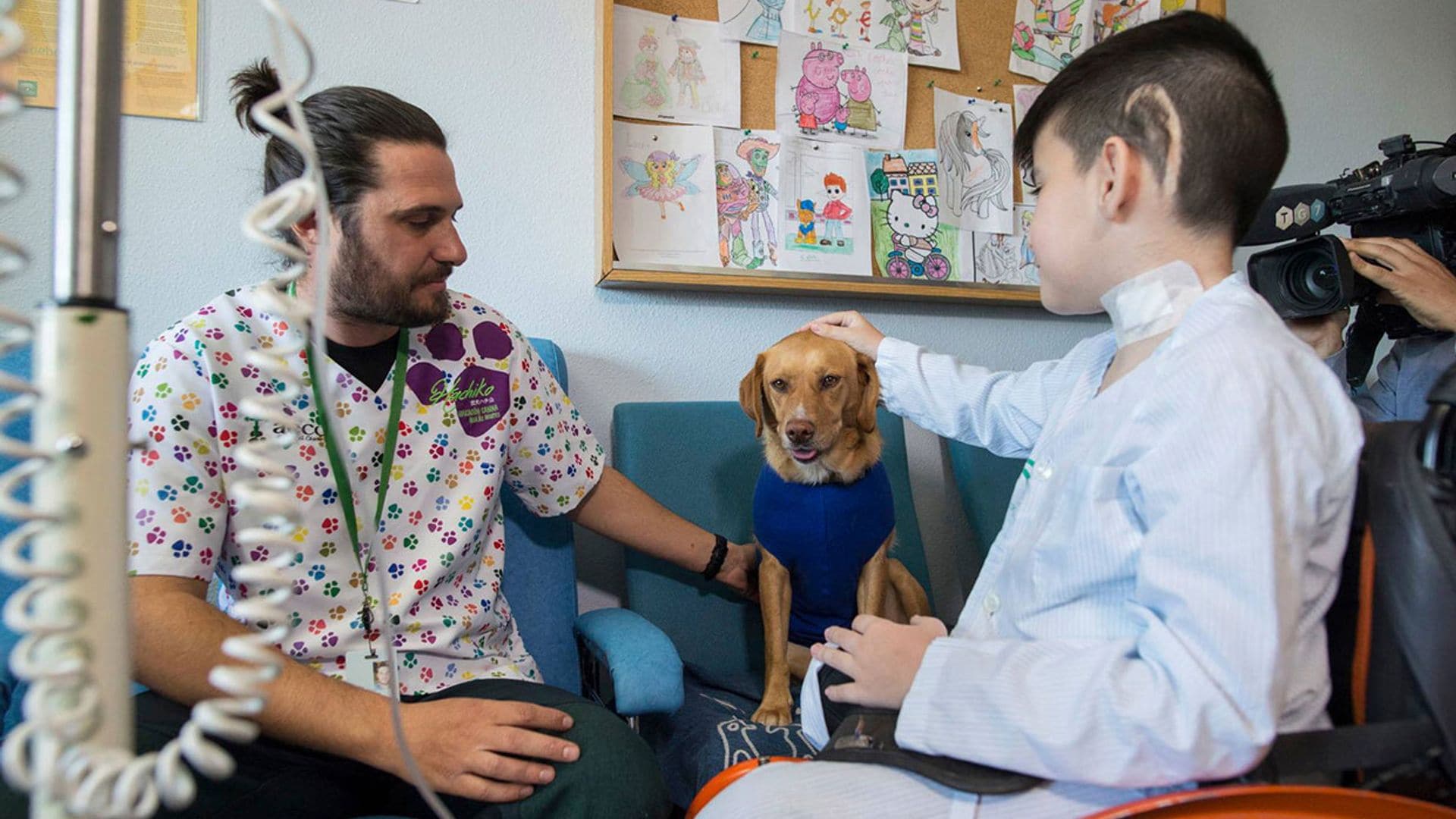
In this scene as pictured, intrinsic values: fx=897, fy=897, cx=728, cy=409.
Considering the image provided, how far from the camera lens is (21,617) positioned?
1.31 ft

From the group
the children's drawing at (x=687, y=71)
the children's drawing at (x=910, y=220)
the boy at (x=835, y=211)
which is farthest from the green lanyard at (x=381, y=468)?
the children's drawing at (x=910, y=220)

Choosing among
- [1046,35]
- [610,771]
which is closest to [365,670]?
[610,771]

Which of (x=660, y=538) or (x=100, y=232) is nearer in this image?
(x=100, y=232)

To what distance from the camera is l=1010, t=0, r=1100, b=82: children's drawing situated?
2.28 metres

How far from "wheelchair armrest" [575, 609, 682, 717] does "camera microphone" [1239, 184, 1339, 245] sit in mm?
1213

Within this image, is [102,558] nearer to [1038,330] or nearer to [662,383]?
[662,383]

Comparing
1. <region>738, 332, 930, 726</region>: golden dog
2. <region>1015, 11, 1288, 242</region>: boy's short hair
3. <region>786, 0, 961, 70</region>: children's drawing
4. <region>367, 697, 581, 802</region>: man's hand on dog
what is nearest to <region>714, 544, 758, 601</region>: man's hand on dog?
<region>738, 332, 930, 726</region>: golden dog

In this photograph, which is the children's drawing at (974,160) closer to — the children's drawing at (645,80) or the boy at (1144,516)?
the children's drawing at (645,80)

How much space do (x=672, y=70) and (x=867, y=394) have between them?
2.72 ft

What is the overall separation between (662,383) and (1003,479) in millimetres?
822

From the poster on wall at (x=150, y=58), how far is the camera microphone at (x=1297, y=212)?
1.93 meters

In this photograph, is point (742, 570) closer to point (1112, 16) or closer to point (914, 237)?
point (914, 237)

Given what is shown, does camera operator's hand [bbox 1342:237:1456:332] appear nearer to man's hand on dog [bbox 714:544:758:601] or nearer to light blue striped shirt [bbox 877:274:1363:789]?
light blue striped shirt [bbox 877:274:1363:789]

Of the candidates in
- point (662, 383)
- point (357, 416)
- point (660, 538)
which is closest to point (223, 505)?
point (357, 416)
